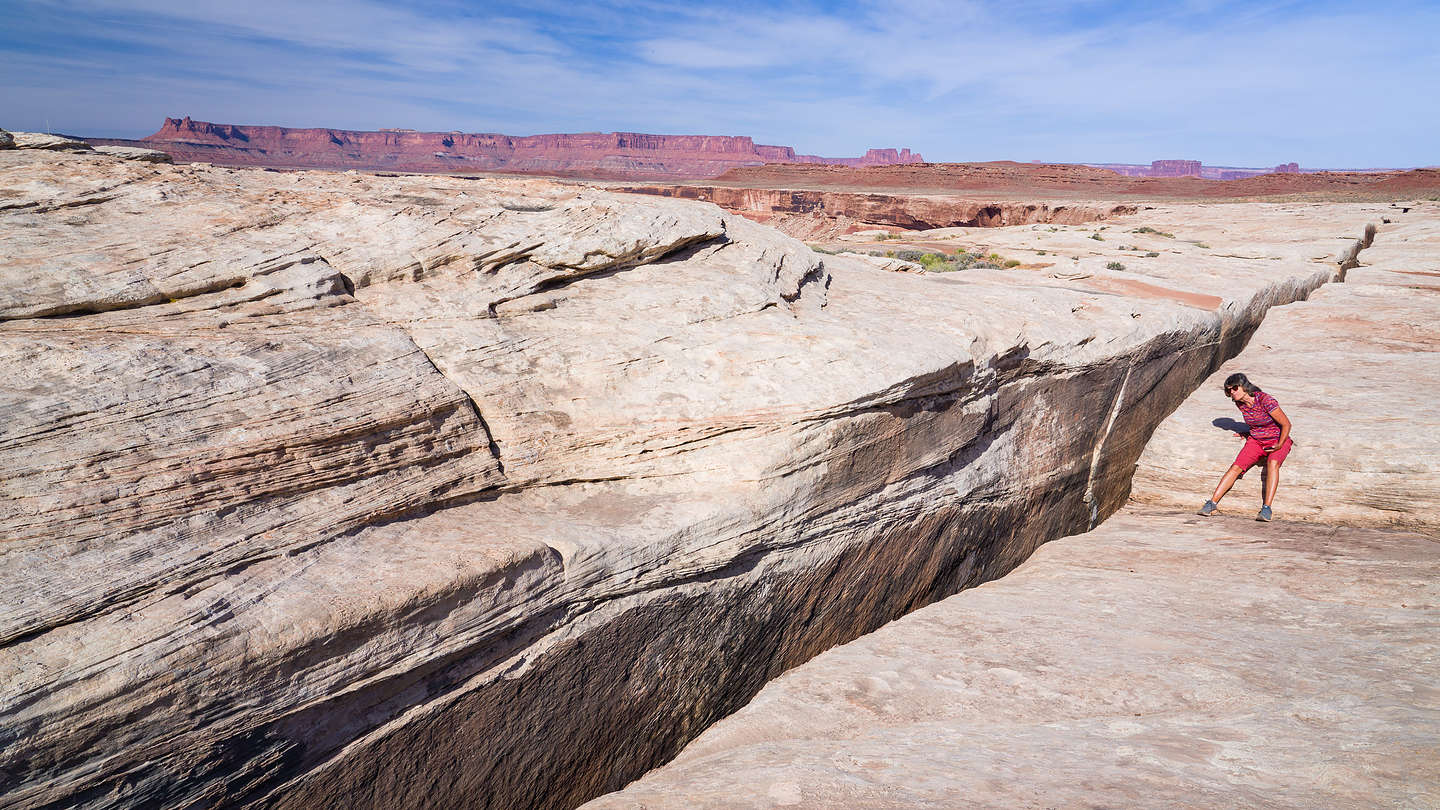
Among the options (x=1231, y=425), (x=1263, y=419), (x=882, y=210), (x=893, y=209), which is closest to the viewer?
(x=1263, y=419)

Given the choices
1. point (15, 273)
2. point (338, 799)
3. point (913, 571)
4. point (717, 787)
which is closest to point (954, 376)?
point (913, 571)

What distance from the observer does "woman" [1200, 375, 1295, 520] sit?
7.52m

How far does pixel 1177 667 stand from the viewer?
199 inches

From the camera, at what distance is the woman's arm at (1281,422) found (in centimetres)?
740

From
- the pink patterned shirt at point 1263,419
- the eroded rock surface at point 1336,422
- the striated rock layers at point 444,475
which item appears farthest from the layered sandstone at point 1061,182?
the striated rock layers at point 444,475

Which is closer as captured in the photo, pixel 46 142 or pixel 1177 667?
pixel 1177 667

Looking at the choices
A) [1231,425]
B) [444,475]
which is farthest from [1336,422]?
[444,475]

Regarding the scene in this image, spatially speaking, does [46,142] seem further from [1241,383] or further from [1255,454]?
[1255,454]

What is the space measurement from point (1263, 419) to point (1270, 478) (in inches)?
23.6

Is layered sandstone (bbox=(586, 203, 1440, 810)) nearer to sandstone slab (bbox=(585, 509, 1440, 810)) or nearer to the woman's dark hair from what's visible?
sandstone slab (bbox=(585, 509, 1440, 810))

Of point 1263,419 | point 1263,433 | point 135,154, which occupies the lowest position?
point 1263,433

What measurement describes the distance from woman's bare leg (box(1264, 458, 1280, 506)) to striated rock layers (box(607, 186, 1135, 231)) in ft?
115

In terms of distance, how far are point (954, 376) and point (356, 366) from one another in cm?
457

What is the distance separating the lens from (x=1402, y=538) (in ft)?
23.4
